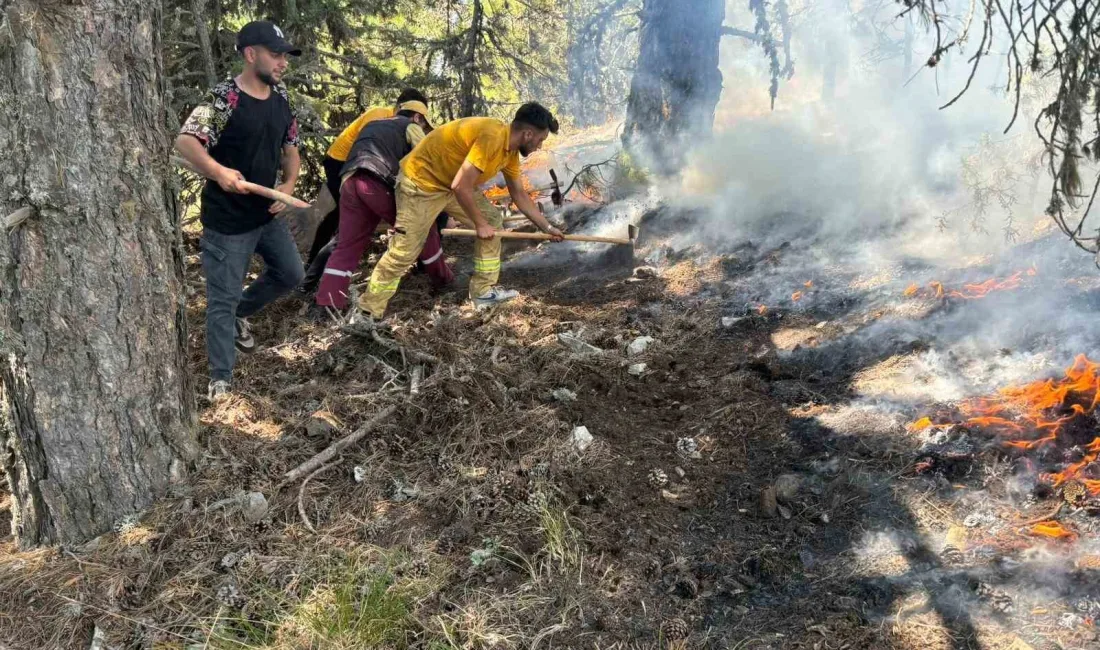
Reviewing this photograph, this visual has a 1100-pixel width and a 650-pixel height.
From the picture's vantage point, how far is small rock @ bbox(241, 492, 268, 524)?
2924 millimetres

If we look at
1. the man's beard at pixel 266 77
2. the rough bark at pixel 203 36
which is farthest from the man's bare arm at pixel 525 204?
the rough bark at pixel 203 36

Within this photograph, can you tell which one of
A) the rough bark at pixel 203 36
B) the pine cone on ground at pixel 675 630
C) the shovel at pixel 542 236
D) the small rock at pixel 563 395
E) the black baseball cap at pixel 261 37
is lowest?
the pine cone on ground at pixel 675 630

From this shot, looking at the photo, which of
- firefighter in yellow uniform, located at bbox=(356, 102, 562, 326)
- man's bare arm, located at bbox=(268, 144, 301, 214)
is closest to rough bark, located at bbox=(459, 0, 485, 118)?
firefighter in yellow uniform, located at bbox=(356, 102, 562, 326)

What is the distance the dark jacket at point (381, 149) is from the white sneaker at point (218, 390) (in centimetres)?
189

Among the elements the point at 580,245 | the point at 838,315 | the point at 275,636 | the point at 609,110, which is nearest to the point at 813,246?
the point at 838,315

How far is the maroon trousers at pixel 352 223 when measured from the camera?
201 inches

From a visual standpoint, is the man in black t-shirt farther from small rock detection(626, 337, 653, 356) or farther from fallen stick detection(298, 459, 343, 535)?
small rock detection(626, 337, 653, 356)

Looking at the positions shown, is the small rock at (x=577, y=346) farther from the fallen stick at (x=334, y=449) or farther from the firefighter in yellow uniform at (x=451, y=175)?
the fallen stick at (x=334, y=449)

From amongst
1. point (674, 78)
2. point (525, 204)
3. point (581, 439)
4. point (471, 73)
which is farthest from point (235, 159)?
point (674, 78)

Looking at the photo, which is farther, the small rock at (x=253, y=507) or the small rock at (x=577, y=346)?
the small rock at (x=577, y=346)

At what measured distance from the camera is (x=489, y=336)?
4.93m

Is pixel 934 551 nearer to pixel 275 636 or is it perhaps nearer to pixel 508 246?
pixel 275 636

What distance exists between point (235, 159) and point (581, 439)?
2416mm

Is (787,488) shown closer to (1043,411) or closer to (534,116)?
(1043,411)
